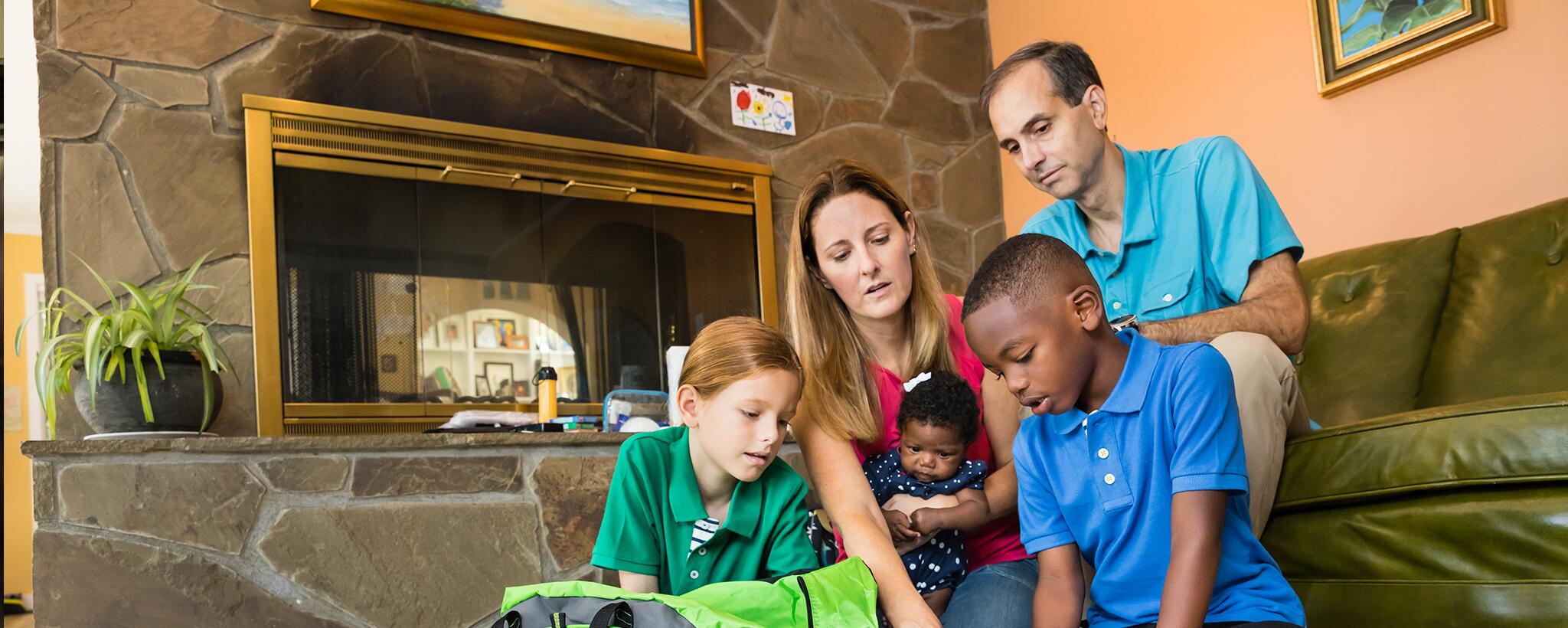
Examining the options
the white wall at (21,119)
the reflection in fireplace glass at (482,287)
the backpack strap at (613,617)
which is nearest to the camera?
the backpack strap at (613,617)

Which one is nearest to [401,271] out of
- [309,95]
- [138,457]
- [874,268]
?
[309,95]

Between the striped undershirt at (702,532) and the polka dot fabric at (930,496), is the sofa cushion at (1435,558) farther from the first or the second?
the striped undershirt at (702,532)

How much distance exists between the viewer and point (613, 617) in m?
1.13

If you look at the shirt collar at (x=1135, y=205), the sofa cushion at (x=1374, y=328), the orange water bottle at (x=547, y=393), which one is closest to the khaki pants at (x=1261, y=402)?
the shirt collar at (x=1135, y=205)

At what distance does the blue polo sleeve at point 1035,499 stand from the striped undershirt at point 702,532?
15.1 inches

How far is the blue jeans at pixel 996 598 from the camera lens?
4.25 ft

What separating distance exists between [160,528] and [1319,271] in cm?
252

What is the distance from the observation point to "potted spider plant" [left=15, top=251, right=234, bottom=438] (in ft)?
7.77

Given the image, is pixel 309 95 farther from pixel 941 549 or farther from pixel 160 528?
pixel 941 549

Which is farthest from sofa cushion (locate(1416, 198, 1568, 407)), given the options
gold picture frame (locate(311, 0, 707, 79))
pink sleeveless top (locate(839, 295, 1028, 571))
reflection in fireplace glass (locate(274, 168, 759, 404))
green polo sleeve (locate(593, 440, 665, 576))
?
gold picture frame (locate(311, 0, 707, 79))

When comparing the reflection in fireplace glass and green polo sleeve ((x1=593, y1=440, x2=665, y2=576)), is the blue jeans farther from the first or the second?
the reflection in fireplace glass

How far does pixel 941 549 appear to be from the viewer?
1438 millimetres

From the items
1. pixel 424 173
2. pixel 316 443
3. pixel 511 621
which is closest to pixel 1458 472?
pixel 511 621

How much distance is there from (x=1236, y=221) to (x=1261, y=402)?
355mm
